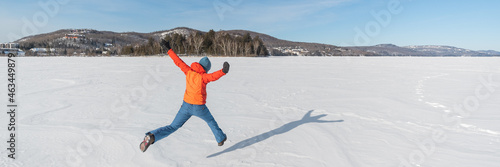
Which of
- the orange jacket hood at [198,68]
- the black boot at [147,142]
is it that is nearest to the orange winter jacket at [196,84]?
the orange jacket hood at [198,68]

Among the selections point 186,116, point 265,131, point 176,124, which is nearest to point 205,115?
point 186,116

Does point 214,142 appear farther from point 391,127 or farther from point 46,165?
point 391,127

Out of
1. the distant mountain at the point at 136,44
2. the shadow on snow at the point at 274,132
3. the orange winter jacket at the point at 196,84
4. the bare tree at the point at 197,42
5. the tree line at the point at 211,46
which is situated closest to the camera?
the orange winter jacket at the point at 196,84

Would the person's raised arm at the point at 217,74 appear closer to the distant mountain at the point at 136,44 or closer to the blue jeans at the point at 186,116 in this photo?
the blue jeans at the point at 186,116

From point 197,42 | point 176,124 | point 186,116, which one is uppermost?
point 197,42

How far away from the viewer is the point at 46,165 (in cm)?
296

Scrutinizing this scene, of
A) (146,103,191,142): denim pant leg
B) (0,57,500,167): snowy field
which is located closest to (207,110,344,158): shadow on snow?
(0,57,500,167): snowy field

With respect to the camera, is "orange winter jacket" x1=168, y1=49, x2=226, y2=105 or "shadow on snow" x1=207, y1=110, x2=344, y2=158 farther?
"shadow on snow" x1=207, y1=110, x2=344, y2=158

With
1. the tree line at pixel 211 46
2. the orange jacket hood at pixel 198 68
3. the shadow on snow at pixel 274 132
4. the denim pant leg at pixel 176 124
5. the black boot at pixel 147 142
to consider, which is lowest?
the shadow on snow at pixel 274 132

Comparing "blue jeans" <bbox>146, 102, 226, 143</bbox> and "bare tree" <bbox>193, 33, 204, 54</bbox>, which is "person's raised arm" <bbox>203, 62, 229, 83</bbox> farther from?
"bare tree" <bbox>193, 33, 204, 54</bbox>

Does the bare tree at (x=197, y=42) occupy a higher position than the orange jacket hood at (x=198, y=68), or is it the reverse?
the bare tree at (x=197, y=42)

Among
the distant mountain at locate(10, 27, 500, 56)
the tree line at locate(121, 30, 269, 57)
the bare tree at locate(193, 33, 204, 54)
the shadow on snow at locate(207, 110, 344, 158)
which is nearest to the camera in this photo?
the shadow on snow at locate(207, 110, 344, 158)

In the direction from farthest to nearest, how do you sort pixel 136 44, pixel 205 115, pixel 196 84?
pixel 136 44
pixel 205 115
pixel 196 84

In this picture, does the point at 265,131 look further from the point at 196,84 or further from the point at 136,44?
the point at 136,44
